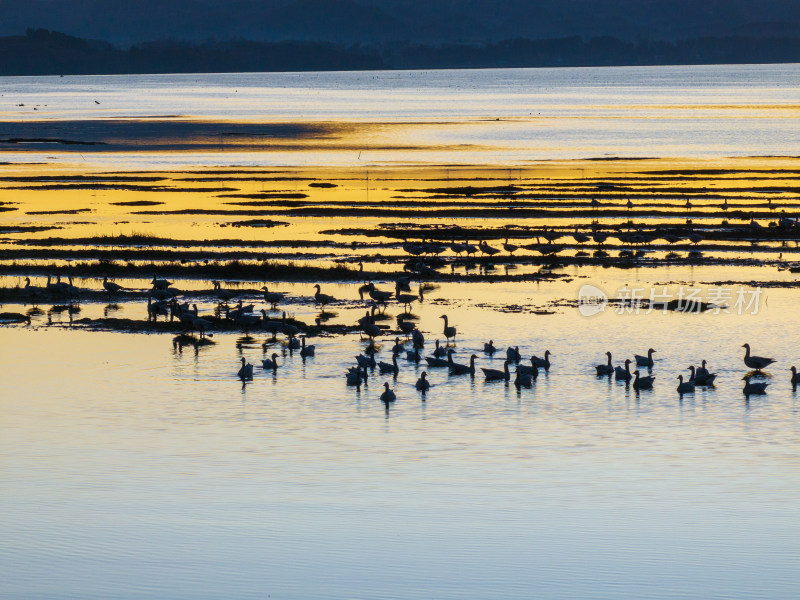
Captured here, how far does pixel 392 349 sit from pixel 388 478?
368 inches

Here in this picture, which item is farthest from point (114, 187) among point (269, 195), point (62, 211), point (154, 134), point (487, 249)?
point (154, 134)

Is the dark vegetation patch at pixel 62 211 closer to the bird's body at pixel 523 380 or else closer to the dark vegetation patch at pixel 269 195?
the dark vegetation patch at pixel 269 195

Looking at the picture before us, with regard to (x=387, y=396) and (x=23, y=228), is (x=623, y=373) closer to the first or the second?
(x=387, y=396)

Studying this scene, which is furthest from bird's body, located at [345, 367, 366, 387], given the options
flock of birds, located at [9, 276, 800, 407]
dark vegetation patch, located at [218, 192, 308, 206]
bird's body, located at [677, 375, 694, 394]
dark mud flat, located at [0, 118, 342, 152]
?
dark mud flat, located at [0, 118, 342, 152]

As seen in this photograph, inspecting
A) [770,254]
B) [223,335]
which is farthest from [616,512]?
[770,254]

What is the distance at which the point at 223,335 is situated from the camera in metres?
30.1

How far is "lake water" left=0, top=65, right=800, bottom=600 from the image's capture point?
48.9 feet

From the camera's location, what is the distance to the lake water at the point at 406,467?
14.9 meters

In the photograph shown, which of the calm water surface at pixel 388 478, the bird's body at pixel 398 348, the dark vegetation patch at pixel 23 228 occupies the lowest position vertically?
the calm water surface at pixel 388 478

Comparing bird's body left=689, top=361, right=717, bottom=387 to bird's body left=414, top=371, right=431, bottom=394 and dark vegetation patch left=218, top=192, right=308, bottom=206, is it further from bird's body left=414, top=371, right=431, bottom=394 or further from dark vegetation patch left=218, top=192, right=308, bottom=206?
dark vegetation patch left=218, top=192, right=308, bottom=206

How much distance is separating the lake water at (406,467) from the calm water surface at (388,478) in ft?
0.17

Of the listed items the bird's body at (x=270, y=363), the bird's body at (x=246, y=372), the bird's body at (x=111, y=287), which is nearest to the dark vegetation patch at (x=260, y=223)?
the bird's body at (x=111, y=287)

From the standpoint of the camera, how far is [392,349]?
27844mm

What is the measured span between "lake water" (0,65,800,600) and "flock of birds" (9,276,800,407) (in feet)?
0.96
